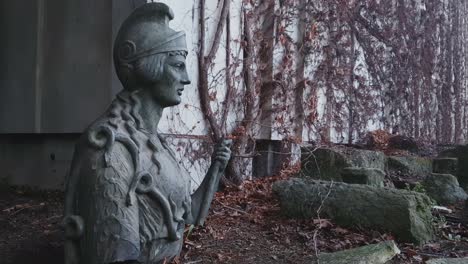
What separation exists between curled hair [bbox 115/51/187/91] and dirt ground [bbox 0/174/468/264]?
1.36 metres

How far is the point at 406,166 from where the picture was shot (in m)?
6.50

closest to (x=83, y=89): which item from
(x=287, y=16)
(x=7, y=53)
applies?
(x=7, y=53)

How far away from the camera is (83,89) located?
15.9 feet

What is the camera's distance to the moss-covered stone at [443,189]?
5.58 meters

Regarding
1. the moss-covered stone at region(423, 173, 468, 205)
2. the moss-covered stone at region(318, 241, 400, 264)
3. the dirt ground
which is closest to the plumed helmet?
the dirt ground

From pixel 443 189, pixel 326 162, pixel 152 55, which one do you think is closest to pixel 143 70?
pixel 152 55

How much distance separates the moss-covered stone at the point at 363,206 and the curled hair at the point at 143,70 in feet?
6.85

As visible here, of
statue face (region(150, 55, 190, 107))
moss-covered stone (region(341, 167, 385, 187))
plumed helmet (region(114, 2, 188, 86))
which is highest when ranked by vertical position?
plumed helmet (region(114, 2, 188, 86))

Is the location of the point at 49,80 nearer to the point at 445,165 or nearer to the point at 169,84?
the point at 169,84

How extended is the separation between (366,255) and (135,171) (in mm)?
1795

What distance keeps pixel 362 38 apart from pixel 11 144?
508cm

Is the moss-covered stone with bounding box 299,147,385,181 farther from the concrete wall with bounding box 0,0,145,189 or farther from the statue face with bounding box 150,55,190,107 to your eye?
the statue face with bounding box 150,55,190,107

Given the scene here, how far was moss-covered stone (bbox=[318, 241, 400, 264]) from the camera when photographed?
335cm

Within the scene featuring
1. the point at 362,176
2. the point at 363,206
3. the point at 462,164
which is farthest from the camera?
the point at 462,164
